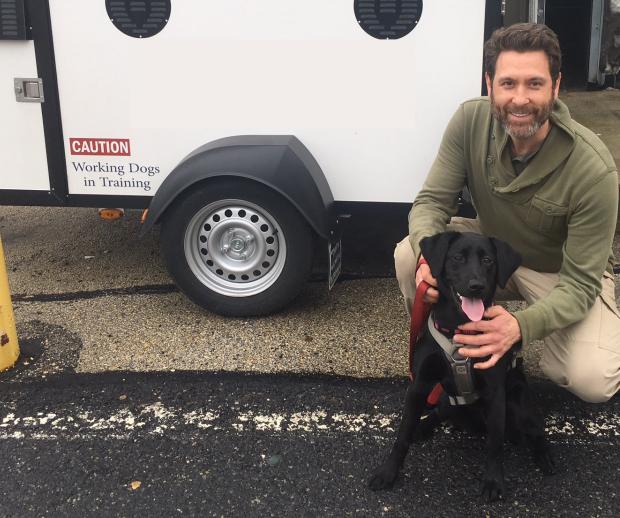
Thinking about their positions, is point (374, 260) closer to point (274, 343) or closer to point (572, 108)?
point (274, 343)

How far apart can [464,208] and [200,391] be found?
1781 mm

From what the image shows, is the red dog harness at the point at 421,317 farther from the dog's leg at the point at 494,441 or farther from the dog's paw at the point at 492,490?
the dog's paw at the point at 492,490

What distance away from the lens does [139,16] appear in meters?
3.73

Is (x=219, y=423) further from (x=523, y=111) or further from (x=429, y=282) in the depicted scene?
(x=523, y=111)

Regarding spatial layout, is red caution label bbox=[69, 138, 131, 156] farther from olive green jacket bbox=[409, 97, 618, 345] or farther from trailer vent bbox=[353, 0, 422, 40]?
olive green jacket bbox=[409, 97, 618, 345]

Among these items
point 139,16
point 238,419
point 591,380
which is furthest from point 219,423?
point 139,16

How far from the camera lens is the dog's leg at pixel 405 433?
99.5 inches

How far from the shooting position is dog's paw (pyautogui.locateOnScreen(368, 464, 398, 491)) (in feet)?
8.50

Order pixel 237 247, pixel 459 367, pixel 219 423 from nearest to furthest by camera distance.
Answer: pixel 459 367, pixel 219 423, pixel 237 247

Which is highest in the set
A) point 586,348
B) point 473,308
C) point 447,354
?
point 473,308

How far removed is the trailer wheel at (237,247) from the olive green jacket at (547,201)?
97 cm

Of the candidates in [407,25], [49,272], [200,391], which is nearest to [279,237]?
[200,391]

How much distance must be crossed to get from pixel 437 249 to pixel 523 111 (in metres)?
0.61

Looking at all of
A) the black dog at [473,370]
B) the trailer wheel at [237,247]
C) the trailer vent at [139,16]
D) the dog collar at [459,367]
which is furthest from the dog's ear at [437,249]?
the trailer vent at [139,16]
